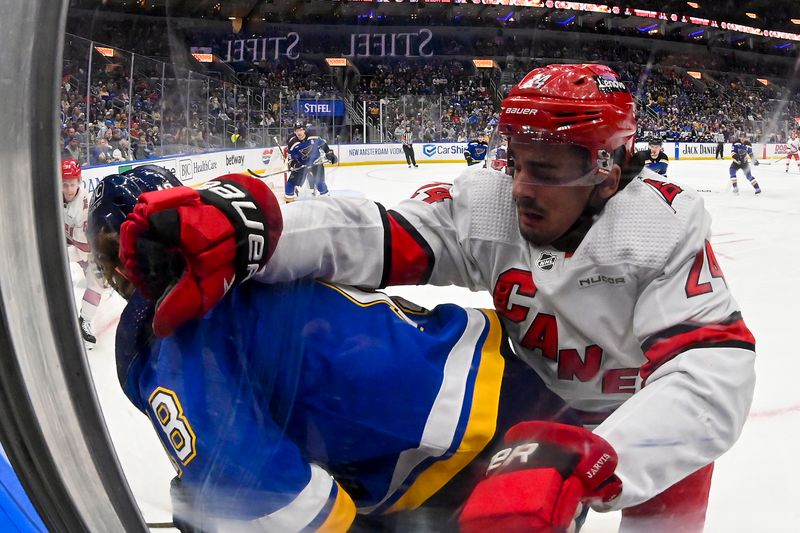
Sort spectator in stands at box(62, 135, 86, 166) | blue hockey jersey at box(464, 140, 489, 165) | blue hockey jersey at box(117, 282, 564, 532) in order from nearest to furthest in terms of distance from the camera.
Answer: spectator in stands at box(62, 135, 86, 166) → blue hockey jersey at box(117, 282, 564, 532) → blue hockey jersey at box(464, 140, 489, 165)

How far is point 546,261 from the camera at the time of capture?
593 mm

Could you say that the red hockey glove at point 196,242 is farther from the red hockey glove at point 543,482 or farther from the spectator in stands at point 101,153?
the red hockey glove at point 543,482

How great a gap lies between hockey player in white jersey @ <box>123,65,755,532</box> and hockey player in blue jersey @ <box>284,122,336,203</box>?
3 centimetres

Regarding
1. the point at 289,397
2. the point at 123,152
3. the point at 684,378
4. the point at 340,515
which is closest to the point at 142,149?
the point at 123,152

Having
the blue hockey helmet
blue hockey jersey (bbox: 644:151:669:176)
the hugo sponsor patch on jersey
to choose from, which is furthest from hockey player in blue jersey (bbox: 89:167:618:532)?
blue hockey jersey (bbox: 644:151:669:176)

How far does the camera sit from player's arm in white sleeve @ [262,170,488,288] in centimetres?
43

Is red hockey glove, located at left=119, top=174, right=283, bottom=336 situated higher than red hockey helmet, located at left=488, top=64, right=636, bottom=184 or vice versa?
red hockey helmet, located at left=488, top=64, right=636, bottom=184

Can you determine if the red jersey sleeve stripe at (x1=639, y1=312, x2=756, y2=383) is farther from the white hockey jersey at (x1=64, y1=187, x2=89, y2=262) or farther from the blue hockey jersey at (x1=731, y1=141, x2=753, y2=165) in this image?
the white hockey jersey at (x1=64, y1=187, x2=89, y2=262)

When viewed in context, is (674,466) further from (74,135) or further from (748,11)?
(74,135)

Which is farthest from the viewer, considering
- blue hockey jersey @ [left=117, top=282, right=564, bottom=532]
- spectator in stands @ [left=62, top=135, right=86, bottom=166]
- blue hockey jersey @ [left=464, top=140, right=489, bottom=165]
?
blue hockey jersey @ [left=464, top=140, right=489, bottom=165]

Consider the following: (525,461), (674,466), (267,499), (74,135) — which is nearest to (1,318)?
(74,135)

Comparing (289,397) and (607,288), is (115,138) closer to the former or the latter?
(289,397)

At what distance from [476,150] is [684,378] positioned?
0.79 ft

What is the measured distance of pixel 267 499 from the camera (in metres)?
0.43
